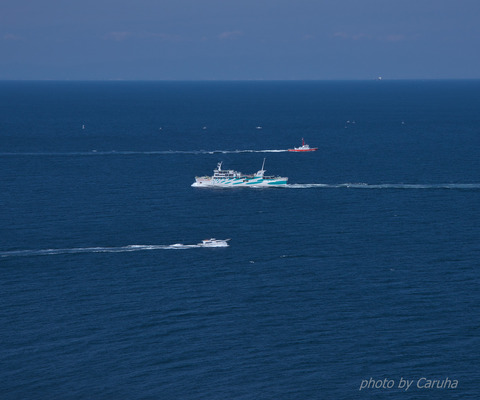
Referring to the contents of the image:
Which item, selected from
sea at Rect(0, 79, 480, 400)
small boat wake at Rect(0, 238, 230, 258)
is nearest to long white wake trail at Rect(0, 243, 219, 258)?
small boat wake at Rect(0, 238, 230, 258)

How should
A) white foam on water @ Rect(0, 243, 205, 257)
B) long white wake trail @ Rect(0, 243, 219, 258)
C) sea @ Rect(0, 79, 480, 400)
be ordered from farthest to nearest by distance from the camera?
1. white foam on water @ Rect(0, 243, 205, 257)
2. long white wake trail @ Rect(0, 243, 219, 258)
3. sea @ Rect(0, 79, 480, 400)

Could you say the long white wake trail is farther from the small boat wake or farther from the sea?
the sea

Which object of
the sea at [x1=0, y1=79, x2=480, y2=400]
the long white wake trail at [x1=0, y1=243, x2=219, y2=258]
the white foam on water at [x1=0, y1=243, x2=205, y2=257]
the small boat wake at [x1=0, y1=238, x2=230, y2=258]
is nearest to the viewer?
the sea at [x1=0, y1=79, x2=480, y2=400]

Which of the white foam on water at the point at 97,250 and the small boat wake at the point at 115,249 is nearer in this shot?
the white foam on water at the point at 97,250

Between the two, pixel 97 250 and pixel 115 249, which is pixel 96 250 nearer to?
pixel 97 250

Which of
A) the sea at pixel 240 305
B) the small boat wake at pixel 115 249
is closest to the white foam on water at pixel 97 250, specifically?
the small boat wake at pixel 115 249

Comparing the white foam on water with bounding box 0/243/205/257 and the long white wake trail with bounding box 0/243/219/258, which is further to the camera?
the white foam on water with bounding box 0/243/205/257

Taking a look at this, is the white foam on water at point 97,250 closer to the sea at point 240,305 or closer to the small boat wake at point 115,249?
the small boat wake at point 115,249

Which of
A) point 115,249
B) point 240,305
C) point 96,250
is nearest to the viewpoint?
point 240,305

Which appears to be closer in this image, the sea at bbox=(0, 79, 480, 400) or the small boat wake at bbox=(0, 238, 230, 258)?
the sea at bbox=(0, 79, 480, 400)

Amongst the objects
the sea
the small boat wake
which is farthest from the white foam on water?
the sea

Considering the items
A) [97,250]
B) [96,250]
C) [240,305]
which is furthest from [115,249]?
→ [240,305]

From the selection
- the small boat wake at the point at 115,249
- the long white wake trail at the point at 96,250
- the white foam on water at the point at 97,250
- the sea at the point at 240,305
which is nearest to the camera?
the sea at the point at 240,305

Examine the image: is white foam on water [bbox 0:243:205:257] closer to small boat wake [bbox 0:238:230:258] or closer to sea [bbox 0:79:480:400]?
small boat wake [bbox 0:238:230:258]
